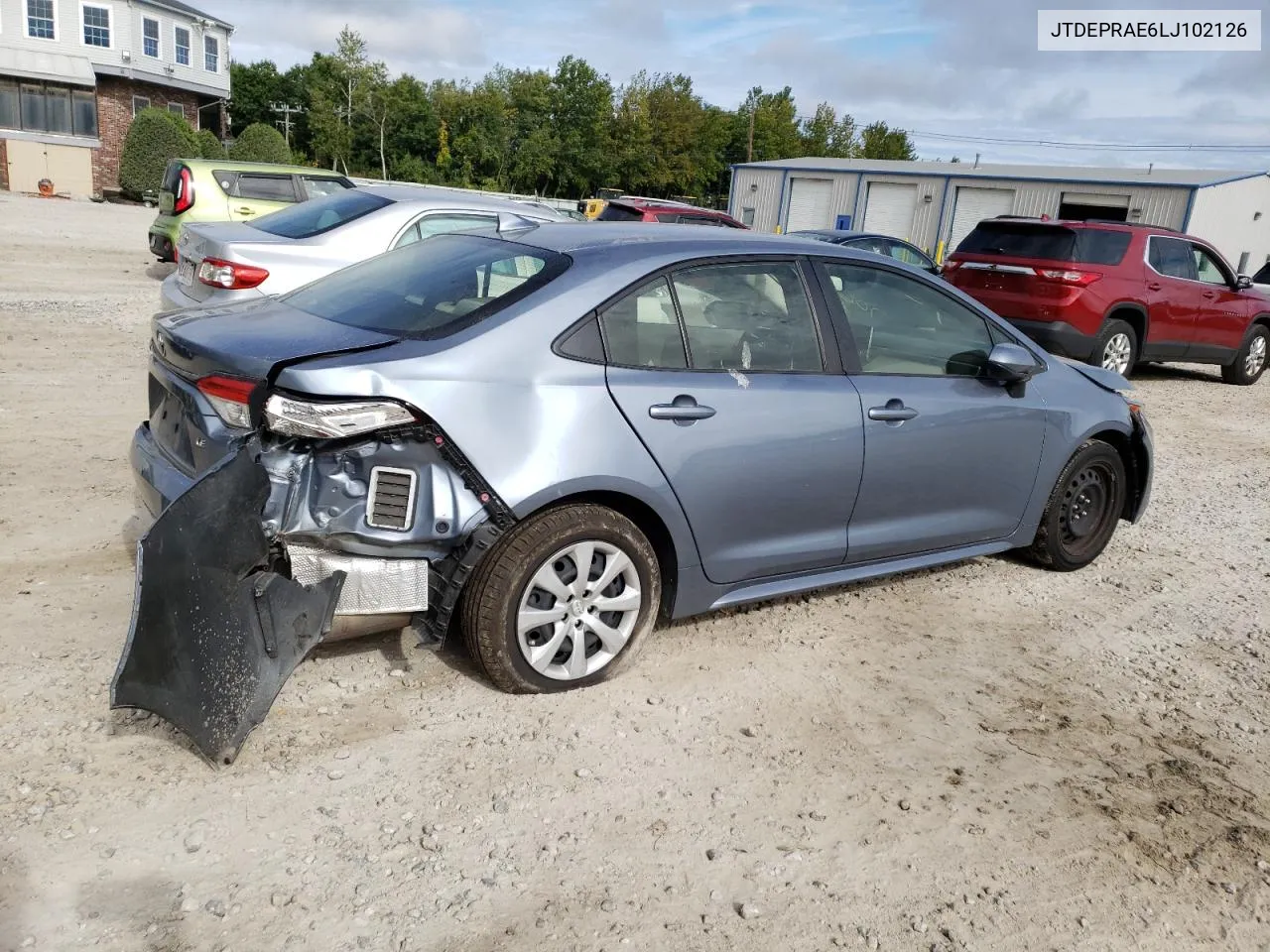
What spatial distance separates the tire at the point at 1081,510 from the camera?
17.0ft

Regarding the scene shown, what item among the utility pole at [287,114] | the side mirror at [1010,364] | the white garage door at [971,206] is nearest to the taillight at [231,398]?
the side mirror at [1010,364]

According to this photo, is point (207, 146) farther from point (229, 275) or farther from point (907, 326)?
point (907, 326)

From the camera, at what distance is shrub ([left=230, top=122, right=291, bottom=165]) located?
38719 mm

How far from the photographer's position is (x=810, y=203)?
42562 mm

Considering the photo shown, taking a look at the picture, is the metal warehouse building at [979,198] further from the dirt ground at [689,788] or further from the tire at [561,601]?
the tire at [561,601]

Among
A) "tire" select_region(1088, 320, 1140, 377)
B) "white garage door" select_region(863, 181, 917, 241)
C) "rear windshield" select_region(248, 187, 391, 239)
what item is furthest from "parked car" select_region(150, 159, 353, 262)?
"white garage door" select_region(863, 181, 917, 241)

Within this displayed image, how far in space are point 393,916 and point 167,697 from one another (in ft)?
3.06

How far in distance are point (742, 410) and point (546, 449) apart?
0.85 m

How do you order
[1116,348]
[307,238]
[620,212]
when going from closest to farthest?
[307,238] → [1116,348] → [620,212]

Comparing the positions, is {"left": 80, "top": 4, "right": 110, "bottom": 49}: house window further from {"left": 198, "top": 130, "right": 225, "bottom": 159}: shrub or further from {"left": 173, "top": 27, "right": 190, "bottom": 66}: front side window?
{"left": 198, "top": 130, "right": 225, "bottom": 159}: shrub

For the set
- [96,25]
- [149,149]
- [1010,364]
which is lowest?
[1010,364]

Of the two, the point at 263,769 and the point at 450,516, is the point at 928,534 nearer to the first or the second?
the point at 450,516

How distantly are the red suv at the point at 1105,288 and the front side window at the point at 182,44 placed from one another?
41.8 m

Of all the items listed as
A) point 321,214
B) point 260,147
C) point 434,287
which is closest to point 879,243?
point 321,214
